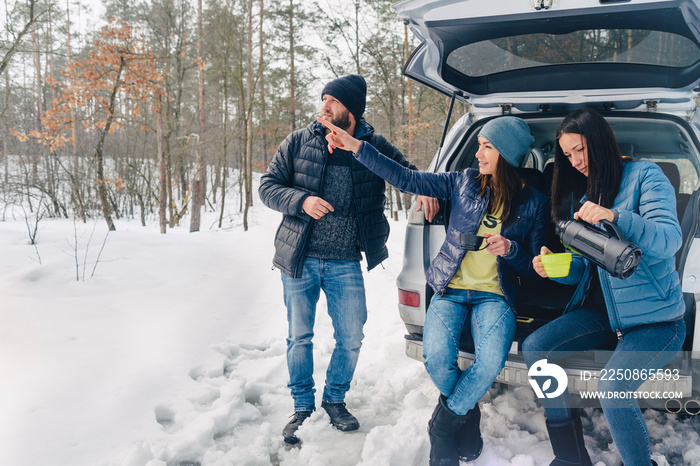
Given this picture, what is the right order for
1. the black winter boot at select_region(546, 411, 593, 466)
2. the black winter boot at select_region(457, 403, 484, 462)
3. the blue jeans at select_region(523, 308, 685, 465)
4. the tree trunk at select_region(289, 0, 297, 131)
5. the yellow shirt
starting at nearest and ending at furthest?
the blue jeans at select_region(523, 308, 685, 465) → the black winter boot at select_region(546, 411, 593, 466) → the black winter boot at select_region(457, 403, 484, 462) → the yellow shirt → the tree trunk at select_region(289, 0, 297, 131)

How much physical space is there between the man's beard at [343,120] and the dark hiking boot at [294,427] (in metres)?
1.67

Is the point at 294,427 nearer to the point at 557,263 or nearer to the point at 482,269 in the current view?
the point at 482,269

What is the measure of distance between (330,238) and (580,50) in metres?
1.73

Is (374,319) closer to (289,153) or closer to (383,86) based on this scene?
(289,153)

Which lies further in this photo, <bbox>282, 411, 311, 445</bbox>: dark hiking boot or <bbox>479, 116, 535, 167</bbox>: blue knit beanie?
<bbox>282, 411, 311, 445</bbox>: dark hiking boot

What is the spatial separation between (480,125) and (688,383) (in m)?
1.74

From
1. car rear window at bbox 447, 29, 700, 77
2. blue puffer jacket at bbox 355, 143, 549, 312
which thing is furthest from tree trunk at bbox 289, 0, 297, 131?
blue puffer jacket at bbox 355, 143, 549, 312

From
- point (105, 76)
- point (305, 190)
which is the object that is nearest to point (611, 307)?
point (305, 190)

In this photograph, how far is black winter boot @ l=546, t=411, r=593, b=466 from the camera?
77.0 inches

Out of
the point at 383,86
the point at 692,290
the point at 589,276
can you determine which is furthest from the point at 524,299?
the point at 383,86

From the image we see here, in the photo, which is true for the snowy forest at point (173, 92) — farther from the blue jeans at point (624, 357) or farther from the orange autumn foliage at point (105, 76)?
the blue jeans at point (624, 357)

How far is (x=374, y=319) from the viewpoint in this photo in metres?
4.59

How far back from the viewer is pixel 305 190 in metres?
2.60

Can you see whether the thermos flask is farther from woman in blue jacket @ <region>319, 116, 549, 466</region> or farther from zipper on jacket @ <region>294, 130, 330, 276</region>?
zipper on jacket @ <region>294, 130, 330, 276</region>
